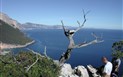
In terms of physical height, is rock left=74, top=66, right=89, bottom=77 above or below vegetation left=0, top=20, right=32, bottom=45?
above

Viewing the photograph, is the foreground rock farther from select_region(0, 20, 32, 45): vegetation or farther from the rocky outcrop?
select_region(0, 20, 32, 45): vegetation

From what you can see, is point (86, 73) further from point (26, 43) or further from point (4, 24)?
point (4, 24)

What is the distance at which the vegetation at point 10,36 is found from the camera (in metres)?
169

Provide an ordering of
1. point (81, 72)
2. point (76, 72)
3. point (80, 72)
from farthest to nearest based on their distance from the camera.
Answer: point (76, 72) → point (80, 72) → point (81, 72)

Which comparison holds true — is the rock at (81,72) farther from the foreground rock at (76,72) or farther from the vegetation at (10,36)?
the vegetation at (10,36)

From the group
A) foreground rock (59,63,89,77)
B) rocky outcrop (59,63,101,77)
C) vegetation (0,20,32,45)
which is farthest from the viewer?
vegetation (0,20,32,45)

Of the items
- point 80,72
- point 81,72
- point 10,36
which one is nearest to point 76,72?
point 80,72

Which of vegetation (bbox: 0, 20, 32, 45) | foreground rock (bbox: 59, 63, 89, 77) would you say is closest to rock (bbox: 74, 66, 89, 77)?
foreground rock (bbox: 59, 63, 89, 77)

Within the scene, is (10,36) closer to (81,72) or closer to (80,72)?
(80,72)

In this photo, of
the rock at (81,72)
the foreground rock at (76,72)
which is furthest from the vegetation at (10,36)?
the rock at (81,72)

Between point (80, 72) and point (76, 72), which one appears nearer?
point (80, 72)

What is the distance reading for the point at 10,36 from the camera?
7146 inches

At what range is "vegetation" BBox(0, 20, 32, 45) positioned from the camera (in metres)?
169

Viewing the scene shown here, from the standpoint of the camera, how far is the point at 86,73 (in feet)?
46.1
